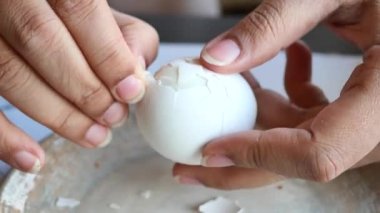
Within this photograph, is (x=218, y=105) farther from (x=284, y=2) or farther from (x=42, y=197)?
(x=42, y=197)

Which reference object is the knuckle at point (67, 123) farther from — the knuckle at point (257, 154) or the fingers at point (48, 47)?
the knuckle at point (257, 154)

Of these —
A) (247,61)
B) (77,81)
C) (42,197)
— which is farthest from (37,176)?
(247,61)

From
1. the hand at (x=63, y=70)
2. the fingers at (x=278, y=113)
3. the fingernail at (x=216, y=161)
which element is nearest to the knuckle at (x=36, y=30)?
the hand at (x=63, y=70)

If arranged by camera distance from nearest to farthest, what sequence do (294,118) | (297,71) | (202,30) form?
(294,118), (297,71), (202,30)

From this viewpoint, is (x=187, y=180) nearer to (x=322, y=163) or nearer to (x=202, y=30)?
(x=322, y=163)

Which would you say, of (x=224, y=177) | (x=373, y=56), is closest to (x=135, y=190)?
(x=224, y=177)

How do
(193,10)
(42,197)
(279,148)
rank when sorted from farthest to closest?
(193,10), (42,197), (279,148)
